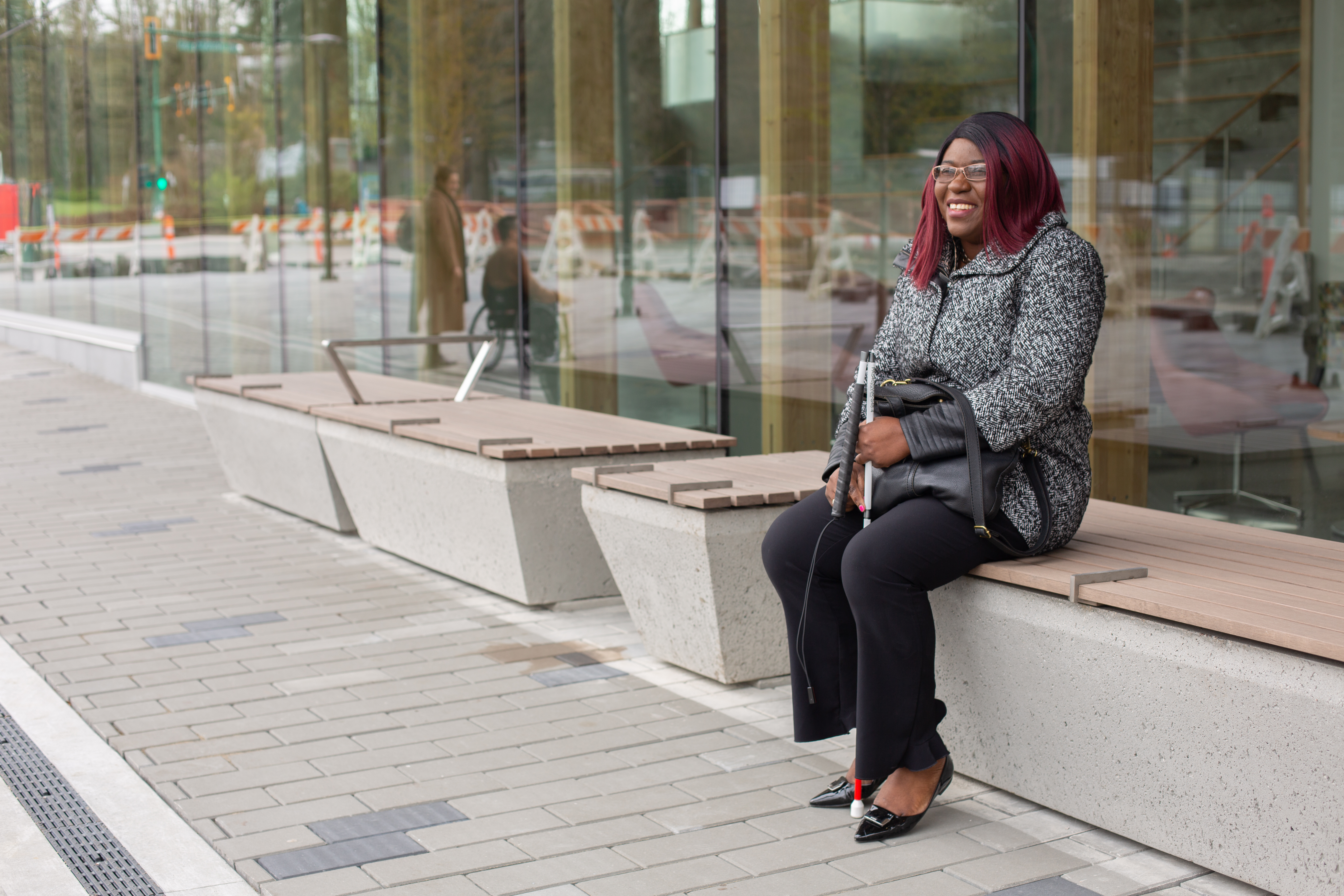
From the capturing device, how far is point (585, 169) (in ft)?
26.7

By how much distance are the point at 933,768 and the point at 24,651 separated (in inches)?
133

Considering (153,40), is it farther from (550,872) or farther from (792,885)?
(792,885)

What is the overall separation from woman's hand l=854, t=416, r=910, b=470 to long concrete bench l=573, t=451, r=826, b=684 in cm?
92

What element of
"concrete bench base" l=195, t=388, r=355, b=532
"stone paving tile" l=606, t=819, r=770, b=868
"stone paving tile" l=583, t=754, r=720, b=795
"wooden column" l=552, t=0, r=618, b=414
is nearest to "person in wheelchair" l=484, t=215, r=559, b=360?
"wooden column" l=552, t=0, r=618, b=414

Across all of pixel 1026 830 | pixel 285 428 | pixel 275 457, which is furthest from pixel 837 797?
pixel 275 457

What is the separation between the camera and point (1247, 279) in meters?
5.07

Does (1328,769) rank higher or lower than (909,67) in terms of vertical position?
lower

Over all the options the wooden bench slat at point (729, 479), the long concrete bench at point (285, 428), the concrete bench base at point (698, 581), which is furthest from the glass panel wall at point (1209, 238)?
the long concrete bench at point (285, 428)

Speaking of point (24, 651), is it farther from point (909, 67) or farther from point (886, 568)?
point (909, 67)

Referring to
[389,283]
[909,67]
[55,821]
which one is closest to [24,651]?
[55,821]

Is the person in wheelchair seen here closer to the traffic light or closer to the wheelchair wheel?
the wheelchair wheel

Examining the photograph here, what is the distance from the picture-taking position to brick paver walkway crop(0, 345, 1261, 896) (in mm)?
3271

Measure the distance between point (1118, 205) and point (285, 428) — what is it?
4.23 metres

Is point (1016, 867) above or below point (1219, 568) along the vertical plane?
below
